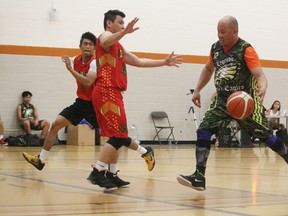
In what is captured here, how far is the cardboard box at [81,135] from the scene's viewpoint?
16344 mm

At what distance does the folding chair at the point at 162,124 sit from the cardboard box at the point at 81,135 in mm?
2323

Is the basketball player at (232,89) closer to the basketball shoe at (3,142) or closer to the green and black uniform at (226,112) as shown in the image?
the green and black uniform at (226,112)

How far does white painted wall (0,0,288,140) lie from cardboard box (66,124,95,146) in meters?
0.81

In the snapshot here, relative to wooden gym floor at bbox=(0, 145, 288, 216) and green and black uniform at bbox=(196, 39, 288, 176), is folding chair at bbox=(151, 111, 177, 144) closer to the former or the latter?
wooden gym floor at bbox=(0, 145, 288, 216)

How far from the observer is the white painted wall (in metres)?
16.5

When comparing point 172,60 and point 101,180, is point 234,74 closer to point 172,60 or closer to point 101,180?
point 172,60

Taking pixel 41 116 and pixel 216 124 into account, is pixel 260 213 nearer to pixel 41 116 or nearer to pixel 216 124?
pixel 216 124

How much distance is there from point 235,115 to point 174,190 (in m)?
0.98

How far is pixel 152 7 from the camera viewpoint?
18266 mm

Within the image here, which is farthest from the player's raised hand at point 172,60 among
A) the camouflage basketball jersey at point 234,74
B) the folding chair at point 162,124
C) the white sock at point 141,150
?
the folding chair at point 162,124

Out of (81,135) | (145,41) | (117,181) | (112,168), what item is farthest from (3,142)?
(117,181)

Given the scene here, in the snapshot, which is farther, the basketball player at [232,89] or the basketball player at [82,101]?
the basketball player at [82,101]

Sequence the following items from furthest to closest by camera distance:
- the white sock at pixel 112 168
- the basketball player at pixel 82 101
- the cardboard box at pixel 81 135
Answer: the cardboard box at pixel 81 135 < the basketball player at pixel 82 101 < the white sock at pixel 112 168

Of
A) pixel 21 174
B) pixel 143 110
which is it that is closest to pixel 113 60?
pixel 21 174
